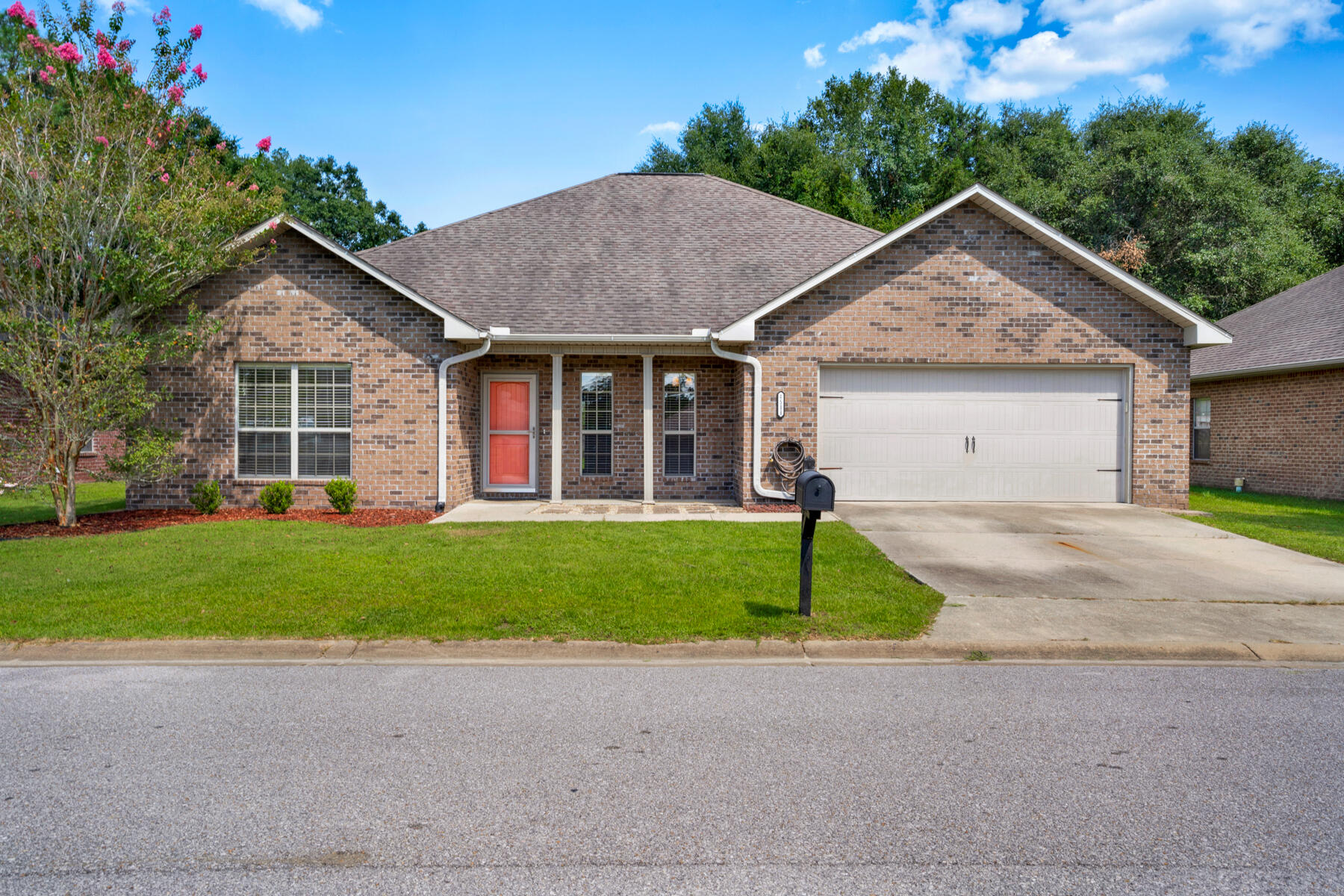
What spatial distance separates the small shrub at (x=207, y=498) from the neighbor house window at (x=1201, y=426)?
21442 millimetres

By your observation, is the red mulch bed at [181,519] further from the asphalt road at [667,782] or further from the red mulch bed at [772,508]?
the asphalt road at [667,782]

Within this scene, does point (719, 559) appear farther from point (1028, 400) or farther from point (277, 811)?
point (1028, 400)

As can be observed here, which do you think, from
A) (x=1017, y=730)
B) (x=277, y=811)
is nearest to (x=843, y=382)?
(x=1017, y=730)

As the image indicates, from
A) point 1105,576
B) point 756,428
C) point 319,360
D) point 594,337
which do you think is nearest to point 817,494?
point 1105,576

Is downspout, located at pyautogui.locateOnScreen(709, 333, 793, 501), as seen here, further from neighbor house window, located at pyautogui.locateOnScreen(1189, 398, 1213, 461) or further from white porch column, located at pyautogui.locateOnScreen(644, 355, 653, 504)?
neighbor house window, located at pyautogui.locateOnScreen(1189, 398, 1213, 461)

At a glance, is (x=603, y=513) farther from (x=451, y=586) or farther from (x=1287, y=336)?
(x=1287, y=336)

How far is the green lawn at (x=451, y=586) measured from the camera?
238 inches

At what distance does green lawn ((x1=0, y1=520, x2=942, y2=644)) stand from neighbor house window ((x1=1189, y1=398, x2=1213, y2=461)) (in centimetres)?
1406

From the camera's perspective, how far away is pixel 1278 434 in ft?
55.8

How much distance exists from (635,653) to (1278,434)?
17639 mm

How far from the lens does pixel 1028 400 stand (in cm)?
1359

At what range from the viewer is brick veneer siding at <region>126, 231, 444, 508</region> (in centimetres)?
1280

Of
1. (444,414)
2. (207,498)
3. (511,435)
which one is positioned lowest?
(207,498)

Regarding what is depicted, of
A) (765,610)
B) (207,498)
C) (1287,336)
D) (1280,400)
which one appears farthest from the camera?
(1287,336)
